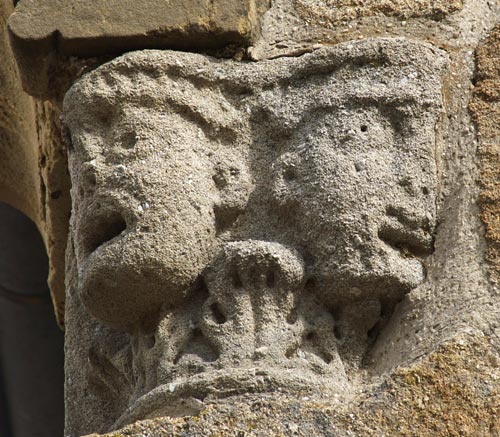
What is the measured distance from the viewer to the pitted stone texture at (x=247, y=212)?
8.64ft

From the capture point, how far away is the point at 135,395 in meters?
2.70

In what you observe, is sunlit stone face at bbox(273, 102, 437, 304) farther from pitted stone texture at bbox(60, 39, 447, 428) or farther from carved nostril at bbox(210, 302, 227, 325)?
carved nostril at bbox(210, 302, 227, 325)

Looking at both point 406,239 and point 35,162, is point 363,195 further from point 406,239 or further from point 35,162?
point 35,162

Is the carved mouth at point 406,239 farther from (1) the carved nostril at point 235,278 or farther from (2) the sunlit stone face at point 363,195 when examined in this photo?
(1) the carved nostril at point 235,278

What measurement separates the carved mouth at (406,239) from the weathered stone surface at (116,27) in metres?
0.46

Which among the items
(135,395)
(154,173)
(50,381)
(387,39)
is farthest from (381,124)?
(50,381)

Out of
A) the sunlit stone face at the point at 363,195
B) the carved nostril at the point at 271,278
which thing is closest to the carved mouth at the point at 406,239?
the sunlit stone face at the point at 363,195

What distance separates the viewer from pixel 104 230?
2.75 meters

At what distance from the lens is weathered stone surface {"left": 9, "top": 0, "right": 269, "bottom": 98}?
2.97 meters

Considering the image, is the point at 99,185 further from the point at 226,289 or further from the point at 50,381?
the point at 50,381

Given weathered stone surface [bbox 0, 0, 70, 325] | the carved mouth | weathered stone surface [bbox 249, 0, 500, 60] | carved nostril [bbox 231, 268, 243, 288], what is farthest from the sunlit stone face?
weathered stone surface [bbox 0, 0, 70, 325]

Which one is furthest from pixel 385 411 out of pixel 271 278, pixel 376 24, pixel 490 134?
pixel 376 24

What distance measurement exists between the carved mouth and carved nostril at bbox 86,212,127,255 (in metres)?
0.38

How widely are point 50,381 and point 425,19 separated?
2.07 metres
